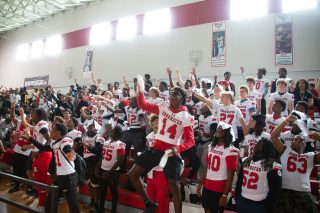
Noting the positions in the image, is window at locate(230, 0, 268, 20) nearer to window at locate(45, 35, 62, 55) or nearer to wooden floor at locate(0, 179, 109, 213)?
wooden floor at locate(0, 179, 109, 213)

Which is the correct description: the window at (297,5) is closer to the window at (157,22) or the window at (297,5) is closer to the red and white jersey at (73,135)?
the window at (157,22)

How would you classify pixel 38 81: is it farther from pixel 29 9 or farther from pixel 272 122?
pixel 272 122

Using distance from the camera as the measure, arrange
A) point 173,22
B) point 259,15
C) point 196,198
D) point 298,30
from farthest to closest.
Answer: point 173,22, point 259,15, point 298,30, point 196,198

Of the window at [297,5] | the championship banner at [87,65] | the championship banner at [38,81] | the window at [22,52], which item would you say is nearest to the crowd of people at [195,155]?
the window at [297,5]

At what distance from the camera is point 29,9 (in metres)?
22.8

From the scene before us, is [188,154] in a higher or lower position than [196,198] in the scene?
higher

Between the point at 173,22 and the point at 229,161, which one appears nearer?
the point at 229,161

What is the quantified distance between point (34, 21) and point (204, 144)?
23.3m

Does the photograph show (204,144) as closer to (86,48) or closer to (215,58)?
(215,58)

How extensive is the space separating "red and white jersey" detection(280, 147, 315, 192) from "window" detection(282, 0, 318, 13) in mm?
8970

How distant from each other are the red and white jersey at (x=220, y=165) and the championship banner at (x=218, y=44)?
370 inches

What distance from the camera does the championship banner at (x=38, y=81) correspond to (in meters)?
23.3

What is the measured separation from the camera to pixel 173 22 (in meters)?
15.6

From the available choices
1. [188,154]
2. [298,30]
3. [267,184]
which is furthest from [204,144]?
[298,30]
